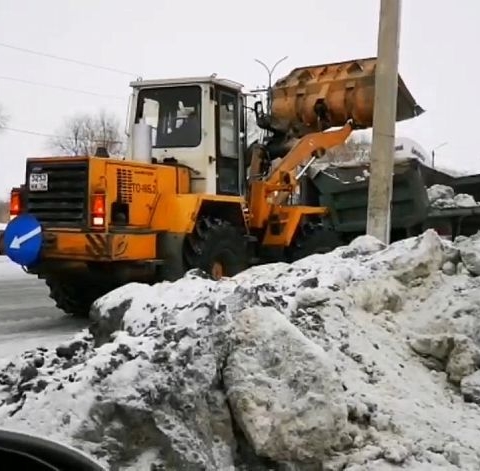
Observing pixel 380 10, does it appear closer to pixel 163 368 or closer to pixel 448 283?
pixel 448 283

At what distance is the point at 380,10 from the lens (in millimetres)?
9617

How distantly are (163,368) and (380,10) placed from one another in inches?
268

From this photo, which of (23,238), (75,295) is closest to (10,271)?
(75,295)

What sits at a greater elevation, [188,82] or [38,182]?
[188,82]

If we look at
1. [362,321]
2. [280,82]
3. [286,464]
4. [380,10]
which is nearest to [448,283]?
[362,321]

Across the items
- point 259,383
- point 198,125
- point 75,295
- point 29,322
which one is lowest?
point 29,322

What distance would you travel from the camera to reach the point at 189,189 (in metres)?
9.85

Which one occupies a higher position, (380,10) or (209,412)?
(380,10)

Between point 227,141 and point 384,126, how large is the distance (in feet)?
6.84

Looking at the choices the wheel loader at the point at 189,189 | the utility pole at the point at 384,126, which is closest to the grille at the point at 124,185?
the wheel loader at the point at 189,189

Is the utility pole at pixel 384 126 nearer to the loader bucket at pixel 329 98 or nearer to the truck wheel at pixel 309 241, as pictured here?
the loader bucket at pixel 329 98

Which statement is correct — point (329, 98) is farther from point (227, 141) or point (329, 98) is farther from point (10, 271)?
point (10, 271)

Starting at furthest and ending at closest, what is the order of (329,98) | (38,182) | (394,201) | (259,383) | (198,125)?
(394,201) < (329,98) < (198,125) < (38,182) < (259,383)

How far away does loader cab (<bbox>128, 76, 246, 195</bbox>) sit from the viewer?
986cm
